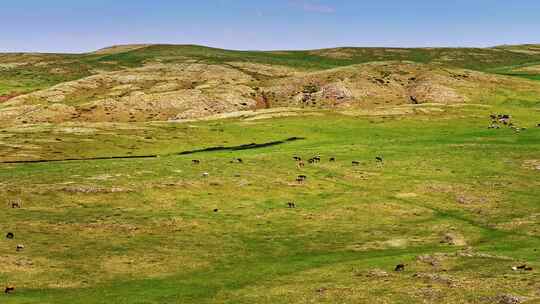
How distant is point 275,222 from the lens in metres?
61.7

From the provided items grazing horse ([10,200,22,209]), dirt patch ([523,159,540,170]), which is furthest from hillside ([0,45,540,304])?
dirt patch ([523,159,540,170])

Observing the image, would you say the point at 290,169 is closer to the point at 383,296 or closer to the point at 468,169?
the point at 468,169

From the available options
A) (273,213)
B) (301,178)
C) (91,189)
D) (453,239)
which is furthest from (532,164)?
(91,189)

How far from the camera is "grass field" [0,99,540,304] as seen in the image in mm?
39344

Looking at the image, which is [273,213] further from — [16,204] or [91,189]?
[16,204]

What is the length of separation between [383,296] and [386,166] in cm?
5410

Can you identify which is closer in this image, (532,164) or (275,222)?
(275,222)

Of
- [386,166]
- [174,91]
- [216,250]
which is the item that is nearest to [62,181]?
[216,250]

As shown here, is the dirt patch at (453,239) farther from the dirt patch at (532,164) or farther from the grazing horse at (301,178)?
the dirt patch at (532,164)

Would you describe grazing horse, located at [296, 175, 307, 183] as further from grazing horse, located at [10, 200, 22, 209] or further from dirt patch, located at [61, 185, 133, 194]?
grazing horse, located at [10, 200, 22, 209]

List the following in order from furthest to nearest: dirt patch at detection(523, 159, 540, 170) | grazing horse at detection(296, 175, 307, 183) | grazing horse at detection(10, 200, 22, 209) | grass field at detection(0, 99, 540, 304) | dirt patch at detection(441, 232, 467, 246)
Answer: dirt patch at detection(523, 159, 540, 170), grazing horse at detection(296, 175, 307, 183), grazing horse at detection(10, 200, 22, 209), dirt patch at detection(441, 232, 467, 246), grass field at detection(0, 99, 540, 304)

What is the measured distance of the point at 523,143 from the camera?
106 metres

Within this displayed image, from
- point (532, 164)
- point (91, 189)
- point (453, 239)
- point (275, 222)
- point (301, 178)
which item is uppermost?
point (91, 189)

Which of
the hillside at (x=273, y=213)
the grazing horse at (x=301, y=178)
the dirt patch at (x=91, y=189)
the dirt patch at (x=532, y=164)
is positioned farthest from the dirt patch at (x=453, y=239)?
the dirt patch at (x=91, y=189)
